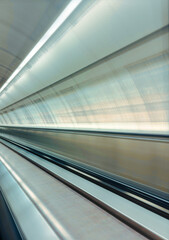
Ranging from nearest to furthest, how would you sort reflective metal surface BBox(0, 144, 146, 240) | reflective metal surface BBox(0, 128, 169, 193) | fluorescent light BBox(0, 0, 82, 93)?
reflective metal surface BBox(0, 144, 146, 240) < reflective metal surface BBox(0, 128, 169, 193) < fluorescent light BBox(0, 0, 82, 93)

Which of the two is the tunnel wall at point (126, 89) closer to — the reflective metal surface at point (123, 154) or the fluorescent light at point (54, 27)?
the reflective metal surface at point (123, 154)

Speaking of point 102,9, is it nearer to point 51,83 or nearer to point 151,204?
point 151,204

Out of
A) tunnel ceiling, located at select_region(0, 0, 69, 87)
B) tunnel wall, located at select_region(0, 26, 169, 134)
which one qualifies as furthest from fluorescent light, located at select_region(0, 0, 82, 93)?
tunnel wall, located at select_region(0, 26, 169, 134)

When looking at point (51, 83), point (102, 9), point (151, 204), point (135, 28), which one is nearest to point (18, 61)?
point (51, 83)

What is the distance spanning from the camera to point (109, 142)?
4.83m

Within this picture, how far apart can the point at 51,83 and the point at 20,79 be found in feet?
6.40

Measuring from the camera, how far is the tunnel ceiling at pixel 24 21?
3641 mm

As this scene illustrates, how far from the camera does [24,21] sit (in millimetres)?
4219

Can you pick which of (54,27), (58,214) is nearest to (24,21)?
(54,27)

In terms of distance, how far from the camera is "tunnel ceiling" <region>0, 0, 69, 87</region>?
11.9 ft

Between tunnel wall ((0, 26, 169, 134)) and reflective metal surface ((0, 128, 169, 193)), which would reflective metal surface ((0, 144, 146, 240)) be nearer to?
reflective metal surface ((0, 128, 169, 193))

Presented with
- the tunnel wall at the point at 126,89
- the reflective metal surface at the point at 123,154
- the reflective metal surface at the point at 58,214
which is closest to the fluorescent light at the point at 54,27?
the tunnel wall at the point at 126,89

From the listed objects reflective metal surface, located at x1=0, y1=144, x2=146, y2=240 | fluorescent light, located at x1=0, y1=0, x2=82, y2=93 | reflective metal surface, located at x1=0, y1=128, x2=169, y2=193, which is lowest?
reflective metal surface, located at x1=0, y1=144, x2=146, y2=240

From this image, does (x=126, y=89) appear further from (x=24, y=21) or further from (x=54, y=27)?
(x=24, y=21)
